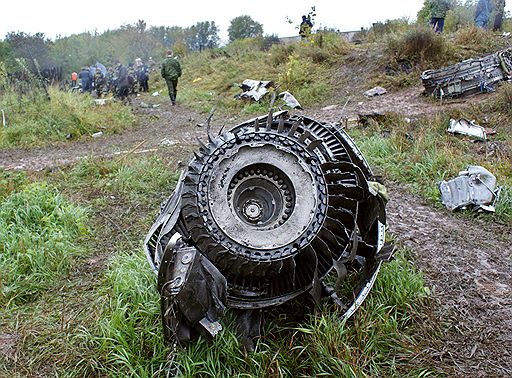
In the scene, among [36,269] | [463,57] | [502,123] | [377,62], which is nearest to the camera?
[36,269]

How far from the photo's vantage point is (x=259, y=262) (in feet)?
8.05

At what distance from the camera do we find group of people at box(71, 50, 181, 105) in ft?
43.7

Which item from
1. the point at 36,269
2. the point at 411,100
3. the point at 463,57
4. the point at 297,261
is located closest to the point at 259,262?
the point at 297,261

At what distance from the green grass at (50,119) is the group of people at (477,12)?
338 inches

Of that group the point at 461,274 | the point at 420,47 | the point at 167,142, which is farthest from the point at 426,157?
the point at 420,47

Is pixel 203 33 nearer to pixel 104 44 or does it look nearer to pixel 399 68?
pixel 104 44

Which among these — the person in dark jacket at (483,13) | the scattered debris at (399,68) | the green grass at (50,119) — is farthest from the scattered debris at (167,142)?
the person in dark jacket at (483,13)

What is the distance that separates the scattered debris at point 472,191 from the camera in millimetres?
4723

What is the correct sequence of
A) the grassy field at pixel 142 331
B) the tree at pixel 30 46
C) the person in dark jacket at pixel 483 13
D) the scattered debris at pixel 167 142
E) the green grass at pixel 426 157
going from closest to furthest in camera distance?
the grassy field at pixel 142 331
the green grass at pixel 426 157
the scattered debris at pixel 167 142
the person in dark jacket at pixel 483 13
the tree at pixel 30 46

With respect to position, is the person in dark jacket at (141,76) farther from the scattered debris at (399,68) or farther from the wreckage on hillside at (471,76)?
the wreckage on hillside at (471,76)

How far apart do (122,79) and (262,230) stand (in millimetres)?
14105

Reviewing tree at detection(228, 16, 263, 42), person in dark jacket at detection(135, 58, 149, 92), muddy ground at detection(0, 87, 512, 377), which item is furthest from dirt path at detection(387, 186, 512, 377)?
tree at detection(228, 16, 263, 42)

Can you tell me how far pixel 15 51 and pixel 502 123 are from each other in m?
17.9

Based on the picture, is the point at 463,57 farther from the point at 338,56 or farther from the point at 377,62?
the point at 338,56
